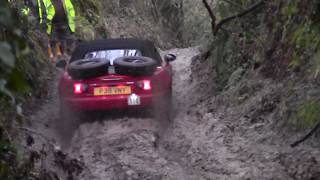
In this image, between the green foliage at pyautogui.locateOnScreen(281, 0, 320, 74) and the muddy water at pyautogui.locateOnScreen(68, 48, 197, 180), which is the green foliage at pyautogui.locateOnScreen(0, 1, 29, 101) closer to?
the muddy water at pyautogui.locateOnScreen(68, 48, 197, 180)

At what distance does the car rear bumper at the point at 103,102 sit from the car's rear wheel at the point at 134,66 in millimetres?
412

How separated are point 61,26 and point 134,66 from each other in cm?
615

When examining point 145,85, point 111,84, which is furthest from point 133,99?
point 111,84

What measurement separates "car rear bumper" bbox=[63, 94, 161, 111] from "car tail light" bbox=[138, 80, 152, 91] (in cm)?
12

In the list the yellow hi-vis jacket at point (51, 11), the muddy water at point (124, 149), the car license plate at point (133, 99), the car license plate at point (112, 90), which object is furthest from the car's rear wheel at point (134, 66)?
the yellow hi-vis jacket at point (51, 11)

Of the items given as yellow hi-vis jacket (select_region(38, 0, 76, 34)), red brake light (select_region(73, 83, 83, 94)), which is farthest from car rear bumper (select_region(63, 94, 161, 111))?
yellow hi-vis jacket (select_region(38, 0, 76, 34))

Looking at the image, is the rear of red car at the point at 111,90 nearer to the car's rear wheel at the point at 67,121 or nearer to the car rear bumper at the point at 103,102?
the car rear bumper at the point at 103,102

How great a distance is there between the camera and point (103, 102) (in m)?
10.1

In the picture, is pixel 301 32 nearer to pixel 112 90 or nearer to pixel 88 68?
pixel 112 90

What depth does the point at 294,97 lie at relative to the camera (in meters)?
9.00

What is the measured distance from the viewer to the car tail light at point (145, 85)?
1006 centimetres

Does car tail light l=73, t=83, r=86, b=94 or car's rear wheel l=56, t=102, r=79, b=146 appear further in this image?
car's rear wheel l=56, t=102, r=79, b=146

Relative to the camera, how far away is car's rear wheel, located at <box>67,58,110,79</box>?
9805mm

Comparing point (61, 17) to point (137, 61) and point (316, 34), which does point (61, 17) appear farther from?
point (316, 34)
